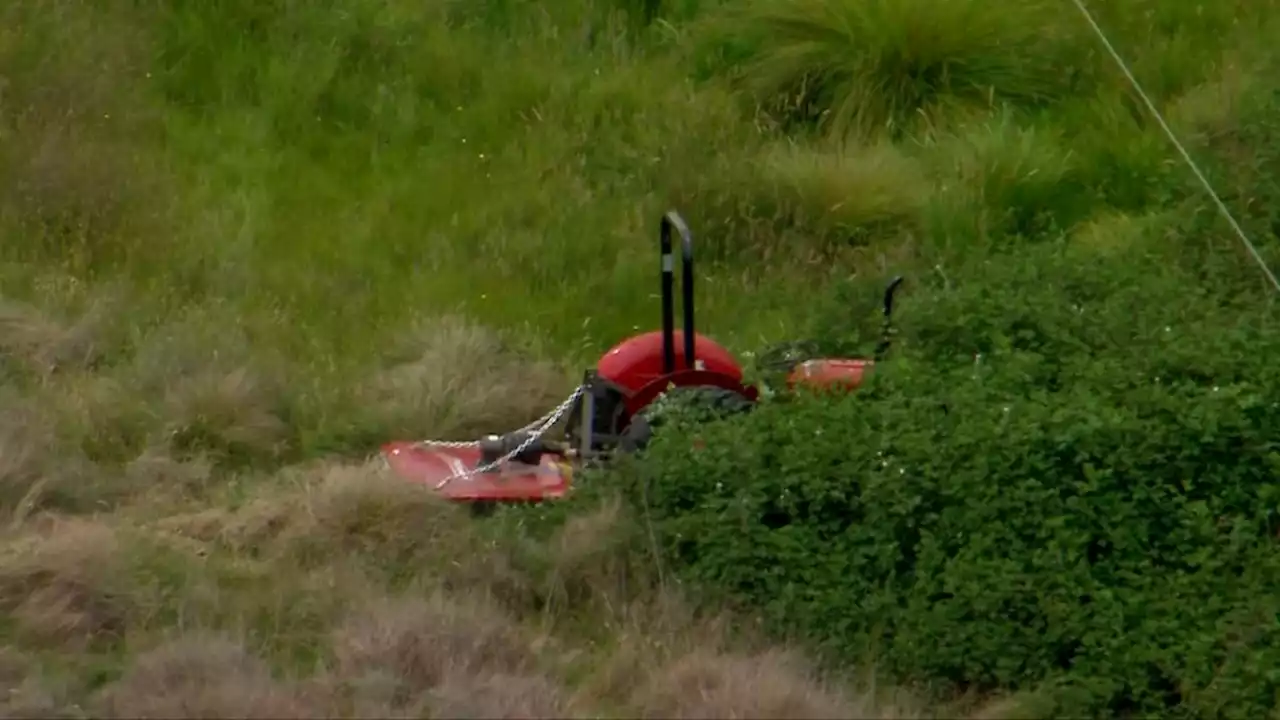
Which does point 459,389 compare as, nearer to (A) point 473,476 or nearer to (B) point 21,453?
(A) point 473,476

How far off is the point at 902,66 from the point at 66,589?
5338 millimetres

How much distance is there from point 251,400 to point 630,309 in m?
1.81

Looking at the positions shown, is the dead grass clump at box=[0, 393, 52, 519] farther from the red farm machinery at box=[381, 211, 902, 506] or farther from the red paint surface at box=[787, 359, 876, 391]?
the red paint surface at box=[787, 359, 876, 391]

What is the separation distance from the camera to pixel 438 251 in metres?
7.64

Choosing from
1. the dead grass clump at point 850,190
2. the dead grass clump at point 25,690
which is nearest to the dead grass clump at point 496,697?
the dead grass clump at point 25,690

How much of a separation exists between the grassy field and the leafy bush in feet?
0.55

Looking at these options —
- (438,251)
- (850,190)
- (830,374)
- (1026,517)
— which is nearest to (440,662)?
(1026,517)

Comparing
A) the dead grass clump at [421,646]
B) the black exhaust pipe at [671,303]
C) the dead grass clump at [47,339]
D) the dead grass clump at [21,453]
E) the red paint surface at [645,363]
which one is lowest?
the dead grass clump at [421,646]

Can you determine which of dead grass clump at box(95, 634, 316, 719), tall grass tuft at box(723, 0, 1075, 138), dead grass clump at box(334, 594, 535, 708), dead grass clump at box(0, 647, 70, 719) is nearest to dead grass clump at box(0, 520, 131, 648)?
dead grass clump at box(0, 647, 70, 719)

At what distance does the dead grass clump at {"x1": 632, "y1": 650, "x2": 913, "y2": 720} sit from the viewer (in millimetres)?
4152

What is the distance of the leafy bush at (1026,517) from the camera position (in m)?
4.37

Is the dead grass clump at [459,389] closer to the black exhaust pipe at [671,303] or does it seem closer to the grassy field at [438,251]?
the grassy field at [438,251]

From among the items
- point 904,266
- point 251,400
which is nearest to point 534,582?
point 251,400

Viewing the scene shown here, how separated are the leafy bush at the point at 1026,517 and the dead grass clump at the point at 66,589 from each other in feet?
4.96
